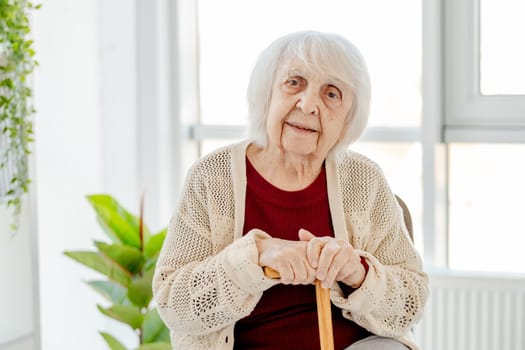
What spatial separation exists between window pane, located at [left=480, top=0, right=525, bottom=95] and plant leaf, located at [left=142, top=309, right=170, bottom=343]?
1.26m

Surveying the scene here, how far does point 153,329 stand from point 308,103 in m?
1.09

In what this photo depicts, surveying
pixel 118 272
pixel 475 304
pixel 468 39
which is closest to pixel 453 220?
pixel 475 304

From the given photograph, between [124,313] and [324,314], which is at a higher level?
[324,314]

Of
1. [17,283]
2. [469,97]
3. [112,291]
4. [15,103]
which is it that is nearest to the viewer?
[15,103]

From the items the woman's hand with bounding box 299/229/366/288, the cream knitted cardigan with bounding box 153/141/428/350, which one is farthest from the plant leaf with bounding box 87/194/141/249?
the woman's hand with bounding box 299/229/366/288

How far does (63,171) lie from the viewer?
2.91m

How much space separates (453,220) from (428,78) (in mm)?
492

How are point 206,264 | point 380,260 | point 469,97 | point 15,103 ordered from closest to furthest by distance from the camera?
point 206,264, point 380,260, point 15,103, point 469,97

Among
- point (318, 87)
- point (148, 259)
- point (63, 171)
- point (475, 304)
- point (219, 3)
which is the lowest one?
point (475, 304)

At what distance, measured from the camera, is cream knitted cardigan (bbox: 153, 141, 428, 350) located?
1.75m

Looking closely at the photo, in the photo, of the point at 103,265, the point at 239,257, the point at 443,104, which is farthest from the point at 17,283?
the point at 443,104

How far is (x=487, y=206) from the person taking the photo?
112 inches

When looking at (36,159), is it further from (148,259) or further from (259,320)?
(259,320)

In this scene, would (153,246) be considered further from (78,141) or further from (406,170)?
(406,170)
